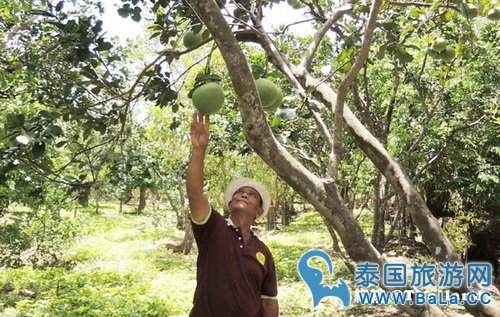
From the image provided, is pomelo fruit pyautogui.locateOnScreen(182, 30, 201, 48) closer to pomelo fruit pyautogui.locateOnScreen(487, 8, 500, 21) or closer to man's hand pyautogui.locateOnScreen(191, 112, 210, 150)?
man's hand pyautogui.locateOnScreen(191, 112, 210, 150)

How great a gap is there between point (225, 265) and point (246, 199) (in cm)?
35

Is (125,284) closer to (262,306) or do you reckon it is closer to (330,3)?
(330,3)

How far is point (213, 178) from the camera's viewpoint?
35.3 feet

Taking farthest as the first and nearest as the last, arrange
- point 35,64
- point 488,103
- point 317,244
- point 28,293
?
1. point 317,244
2. point 28,293
3. point 488,103
4. point 35,64

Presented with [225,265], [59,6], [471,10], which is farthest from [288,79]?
[59,6]

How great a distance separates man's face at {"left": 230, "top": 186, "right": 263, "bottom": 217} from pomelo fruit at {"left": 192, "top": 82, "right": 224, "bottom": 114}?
518 mm

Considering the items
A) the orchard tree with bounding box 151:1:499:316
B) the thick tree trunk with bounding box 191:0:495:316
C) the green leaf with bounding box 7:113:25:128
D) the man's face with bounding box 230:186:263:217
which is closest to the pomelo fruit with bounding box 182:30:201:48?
the orchard tree with bounding box 151:1:499:316

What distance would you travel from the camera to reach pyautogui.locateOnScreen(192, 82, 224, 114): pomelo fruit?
166cm

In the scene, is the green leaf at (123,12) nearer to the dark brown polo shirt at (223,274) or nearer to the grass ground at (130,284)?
the dark brown polo shirt at (223,274)

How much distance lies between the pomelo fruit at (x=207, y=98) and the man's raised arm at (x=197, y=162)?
30 mm

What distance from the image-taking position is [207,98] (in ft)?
5.44

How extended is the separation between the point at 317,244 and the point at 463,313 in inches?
258

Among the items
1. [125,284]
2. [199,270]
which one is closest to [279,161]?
[199,270]

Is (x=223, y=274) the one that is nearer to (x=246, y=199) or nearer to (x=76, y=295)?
(x=246, y=199)
